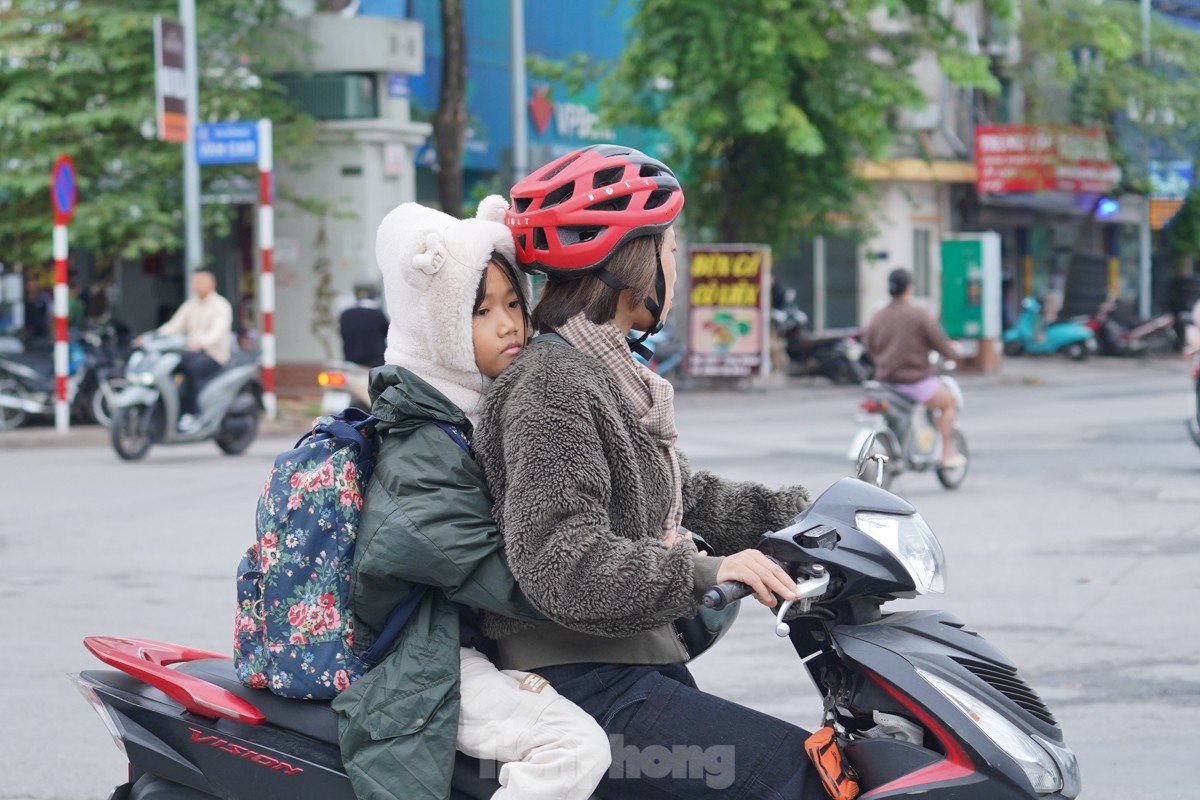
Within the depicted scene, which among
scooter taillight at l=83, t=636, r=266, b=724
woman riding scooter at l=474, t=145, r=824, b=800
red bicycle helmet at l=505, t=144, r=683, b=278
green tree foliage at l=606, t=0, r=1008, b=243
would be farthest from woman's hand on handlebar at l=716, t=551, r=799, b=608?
green tree foliage at l=606, t=0, r=1008, b=243

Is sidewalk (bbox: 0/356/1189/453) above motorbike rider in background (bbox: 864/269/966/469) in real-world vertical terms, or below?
below

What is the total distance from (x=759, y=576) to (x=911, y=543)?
0.86 ft

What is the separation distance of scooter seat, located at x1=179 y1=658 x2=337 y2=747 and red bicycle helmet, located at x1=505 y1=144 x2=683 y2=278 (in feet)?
2.73

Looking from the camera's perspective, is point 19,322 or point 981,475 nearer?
point 981,475

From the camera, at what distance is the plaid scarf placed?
282cm

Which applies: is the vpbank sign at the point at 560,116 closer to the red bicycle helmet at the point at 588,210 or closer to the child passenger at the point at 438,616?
the red bicycle helmet at the point at 588,210

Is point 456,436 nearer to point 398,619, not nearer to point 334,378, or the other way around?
point 398,619

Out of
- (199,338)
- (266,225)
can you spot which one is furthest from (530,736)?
(266,225)

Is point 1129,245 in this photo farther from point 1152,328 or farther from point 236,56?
point 236,56

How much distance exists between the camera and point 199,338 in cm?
1542

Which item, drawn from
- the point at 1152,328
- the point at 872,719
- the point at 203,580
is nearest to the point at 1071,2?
the point at 1152,328

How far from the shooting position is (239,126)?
18125mm

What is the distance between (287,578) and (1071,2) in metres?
30.1

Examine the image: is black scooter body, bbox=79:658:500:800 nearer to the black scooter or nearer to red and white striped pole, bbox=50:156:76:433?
the black scooter
